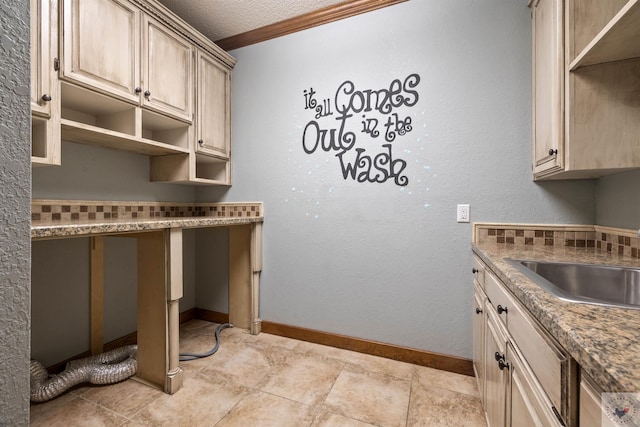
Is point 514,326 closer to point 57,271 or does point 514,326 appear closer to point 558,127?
point 558,127

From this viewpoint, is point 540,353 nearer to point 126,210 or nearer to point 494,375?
point 494,375

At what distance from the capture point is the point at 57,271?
1778 millimetres

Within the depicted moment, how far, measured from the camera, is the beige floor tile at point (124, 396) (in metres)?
1.50

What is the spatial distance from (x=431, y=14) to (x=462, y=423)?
2.48m

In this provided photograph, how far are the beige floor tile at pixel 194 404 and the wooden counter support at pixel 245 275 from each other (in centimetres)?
71

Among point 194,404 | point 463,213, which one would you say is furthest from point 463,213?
point 194,404

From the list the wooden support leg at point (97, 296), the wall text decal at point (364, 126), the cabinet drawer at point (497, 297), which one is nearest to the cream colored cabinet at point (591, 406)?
the cabinet drawer at point (497, 297)

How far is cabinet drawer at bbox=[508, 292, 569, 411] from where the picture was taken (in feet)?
1.91

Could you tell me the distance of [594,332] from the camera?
54cm

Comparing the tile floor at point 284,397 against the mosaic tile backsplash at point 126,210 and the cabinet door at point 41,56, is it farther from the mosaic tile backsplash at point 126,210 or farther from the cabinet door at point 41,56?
the cabinet door at point 41,56

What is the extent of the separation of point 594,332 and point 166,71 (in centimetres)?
250

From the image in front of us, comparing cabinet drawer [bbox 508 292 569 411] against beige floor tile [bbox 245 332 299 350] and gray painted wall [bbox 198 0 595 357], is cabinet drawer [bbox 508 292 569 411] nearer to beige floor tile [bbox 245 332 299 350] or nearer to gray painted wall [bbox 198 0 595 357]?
gray painted wall [bbox 198 0 595 357]

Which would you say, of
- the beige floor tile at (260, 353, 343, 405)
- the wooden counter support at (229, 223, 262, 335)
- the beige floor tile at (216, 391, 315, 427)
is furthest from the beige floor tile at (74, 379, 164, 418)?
the wooden counter support at (229, 223, 262, 335)

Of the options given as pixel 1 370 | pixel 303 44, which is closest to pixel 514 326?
pixel 1 370
